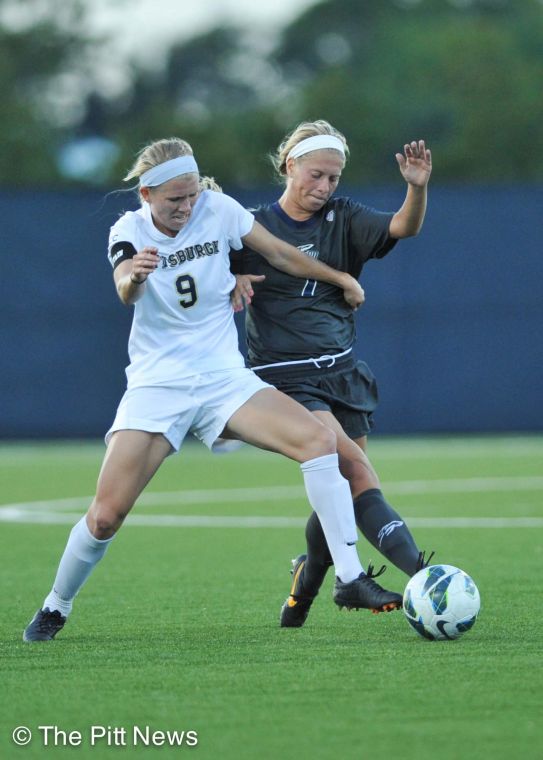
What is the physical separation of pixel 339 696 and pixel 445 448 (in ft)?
42.3

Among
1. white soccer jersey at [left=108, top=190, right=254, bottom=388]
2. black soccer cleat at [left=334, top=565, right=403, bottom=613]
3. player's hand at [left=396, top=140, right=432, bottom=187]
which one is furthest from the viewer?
player's hand at [left=396, top=140, right=432, bottom=187]

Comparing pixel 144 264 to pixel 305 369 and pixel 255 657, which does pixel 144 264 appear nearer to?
pixel 305 369

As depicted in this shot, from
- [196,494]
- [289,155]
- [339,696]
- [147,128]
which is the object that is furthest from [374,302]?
[147,128]

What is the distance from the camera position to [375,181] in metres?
44.1

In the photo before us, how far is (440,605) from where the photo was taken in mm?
6098

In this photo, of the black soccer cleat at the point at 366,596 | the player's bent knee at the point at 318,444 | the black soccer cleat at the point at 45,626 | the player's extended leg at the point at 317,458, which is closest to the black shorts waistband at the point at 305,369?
the player's extended leg at the point at 317,458

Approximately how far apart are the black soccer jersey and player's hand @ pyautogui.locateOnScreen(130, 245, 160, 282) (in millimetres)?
820

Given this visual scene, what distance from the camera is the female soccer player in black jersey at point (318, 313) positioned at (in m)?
6.75

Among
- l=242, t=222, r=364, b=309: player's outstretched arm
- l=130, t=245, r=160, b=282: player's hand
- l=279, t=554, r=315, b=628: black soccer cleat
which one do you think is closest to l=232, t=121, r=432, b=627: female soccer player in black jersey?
l=279, t=554, r=315, b=628: black soccer cleat

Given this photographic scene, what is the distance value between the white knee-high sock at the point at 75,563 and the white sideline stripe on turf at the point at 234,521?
4.55m

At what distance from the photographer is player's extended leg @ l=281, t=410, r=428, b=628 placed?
21.6ft

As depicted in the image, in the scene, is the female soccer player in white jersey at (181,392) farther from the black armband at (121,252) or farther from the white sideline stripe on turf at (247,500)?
the white sideline stripe on turf at (247,500)

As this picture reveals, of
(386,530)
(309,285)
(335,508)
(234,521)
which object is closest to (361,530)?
(386,530)

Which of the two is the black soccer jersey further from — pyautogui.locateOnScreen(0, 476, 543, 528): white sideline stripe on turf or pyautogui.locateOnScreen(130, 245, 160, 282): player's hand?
pyautogui.locateOnScreen(0, 476, 543, 528): white sideline stripe on turf
